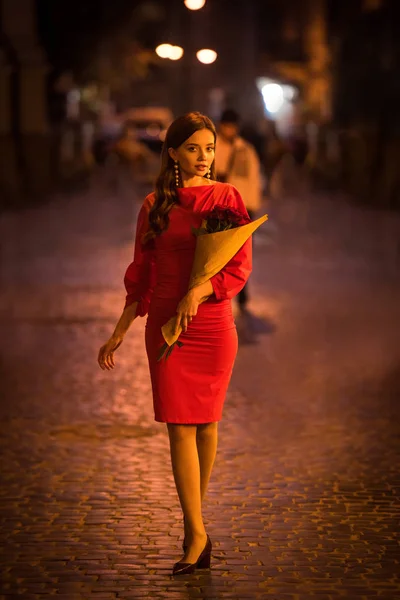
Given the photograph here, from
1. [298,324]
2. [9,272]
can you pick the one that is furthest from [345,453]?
[9,272]

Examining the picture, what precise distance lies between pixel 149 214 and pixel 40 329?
7501 millimetres

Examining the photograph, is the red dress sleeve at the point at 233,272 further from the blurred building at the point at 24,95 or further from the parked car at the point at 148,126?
the parked car at the point at 148,126

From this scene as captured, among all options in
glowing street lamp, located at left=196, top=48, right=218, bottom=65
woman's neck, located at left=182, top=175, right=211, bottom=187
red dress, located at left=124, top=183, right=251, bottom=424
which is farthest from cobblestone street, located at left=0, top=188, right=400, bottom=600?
glowing street lamp, located at left=196, top=48, right=218, bottom=65

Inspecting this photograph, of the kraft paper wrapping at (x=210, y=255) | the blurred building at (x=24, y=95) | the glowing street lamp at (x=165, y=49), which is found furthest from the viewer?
the blurred building at (x=24, y=95)

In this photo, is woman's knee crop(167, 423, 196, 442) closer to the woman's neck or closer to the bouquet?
the bouquet

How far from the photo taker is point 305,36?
84.9m

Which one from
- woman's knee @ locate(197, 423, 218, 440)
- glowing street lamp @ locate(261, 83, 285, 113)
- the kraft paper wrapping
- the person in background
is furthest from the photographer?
glowing street lamp @ locate(261, 83, 285, 113)

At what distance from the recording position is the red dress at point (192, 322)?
5.50 metres

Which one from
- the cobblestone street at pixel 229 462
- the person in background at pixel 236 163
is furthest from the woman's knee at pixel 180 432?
the person in background at pixel 236 163

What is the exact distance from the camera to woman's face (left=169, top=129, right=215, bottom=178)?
5520mm

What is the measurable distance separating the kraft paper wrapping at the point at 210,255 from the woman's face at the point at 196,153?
315 millimetres

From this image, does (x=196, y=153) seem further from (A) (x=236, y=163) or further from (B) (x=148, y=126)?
(B) (x=148, y=126)

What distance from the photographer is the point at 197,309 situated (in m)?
5.42

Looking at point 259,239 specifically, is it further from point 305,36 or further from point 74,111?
point 305,36
